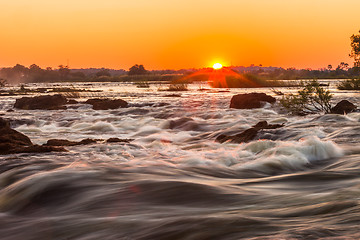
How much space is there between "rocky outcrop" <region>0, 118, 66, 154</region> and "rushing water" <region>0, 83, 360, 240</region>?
427mm

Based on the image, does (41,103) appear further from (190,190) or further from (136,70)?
(136,70)

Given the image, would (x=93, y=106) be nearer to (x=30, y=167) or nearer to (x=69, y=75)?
(x=30, y=167)

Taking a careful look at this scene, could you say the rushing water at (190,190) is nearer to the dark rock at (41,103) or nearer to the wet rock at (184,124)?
the wet rock at (184,124)

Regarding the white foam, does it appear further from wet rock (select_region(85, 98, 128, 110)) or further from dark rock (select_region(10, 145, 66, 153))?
wet rock (select_region(85, 98, 128, 110))

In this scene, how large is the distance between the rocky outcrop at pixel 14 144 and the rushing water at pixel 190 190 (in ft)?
1.40

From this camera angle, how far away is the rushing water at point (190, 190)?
466cm

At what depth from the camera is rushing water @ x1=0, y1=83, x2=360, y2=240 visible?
4664 millimetres

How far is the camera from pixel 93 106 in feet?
87.3

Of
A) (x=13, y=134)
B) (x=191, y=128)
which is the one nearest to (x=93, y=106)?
(x=191, y=128)

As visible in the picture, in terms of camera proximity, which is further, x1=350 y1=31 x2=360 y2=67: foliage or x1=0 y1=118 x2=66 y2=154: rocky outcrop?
x1=350 y1=31 x2=360 y2=67: foliage

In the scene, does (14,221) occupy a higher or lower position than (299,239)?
lower

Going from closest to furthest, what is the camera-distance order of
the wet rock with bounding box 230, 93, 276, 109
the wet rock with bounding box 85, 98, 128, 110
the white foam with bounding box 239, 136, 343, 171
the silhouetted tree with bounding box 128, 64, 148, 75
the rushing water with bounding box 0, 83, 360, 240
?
1. the rushing water with bounding box 0, 83, 360, 240
2. the white foam with bounding box 239, 136, 343, 171
3. the wet rock with bounding box 230, 93, 276, 109
4. the wet rock with bounding box 85, 98, 128, 110
5. the silhouetted tree with bounding box 128, 64, 148, 75

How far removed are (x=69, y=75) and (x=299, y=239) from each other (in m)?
178

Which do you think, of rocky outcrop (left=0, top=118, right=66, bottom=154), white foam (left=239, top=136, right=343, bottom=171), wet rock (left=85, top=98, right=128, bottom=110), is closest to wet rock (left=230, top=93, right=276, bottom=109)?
wet rock (left=85, top=98, right=128, bottom=110)
